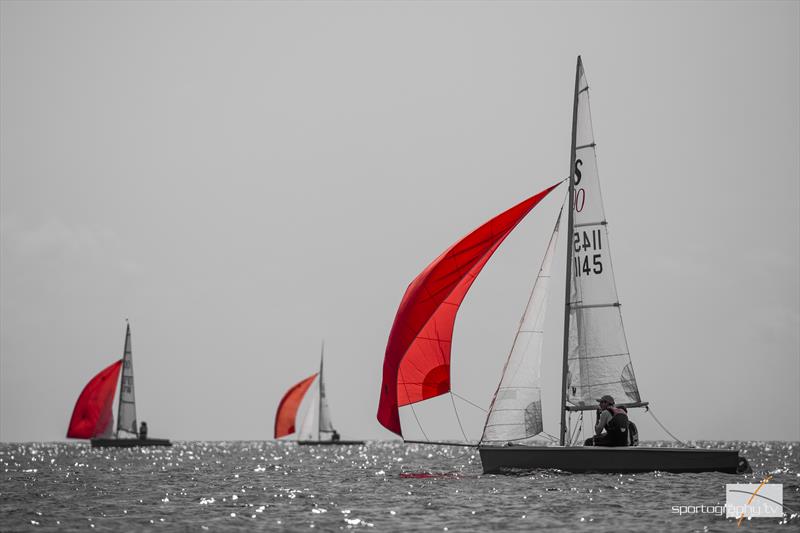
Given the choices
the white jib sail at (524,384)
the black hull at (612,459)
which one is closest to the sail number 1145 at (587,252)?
the white jib sail at (524,384)

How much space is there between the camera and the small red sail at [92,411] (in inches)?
2554

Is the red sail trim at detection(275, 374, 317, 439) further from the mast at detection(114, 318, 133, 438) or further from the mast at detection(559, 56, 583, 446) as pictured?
the mast at detection(559, 56, 583, 446)

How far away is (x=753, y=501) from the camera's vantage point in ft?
71.6

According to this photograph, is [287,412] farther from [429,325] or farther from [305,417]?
[429,325]

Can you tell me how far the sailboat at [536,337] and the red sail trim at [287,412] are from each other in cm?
5954

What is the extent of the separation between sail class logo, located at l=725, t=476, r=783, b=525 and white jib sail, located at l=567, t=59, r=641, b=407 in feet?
12.4

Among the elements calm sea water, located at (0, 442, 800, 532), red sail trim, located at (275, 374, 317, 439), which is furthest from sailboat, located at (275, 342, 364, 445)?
calm sea water, located at (0, 442, 800, 532)

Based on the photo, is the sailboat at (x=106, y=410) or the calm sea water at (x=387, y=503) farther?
the sailboat at (x=106, y=410)

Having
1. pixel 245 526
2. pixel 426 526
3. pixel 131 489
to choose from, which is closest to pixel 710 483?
pixel 426 526

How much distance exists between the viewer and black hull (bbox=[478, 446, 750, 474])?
2488 cm

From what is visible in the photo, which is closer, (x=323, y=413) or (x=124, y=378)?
(x=124, y=378)

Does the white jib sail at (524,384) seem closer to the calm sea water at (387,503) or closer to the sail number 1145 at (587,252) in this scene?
the sail number 1145 at (587,252)

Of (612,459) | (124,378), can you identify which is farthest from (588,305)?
(124,378)

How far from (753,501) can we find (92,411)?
163 ft
